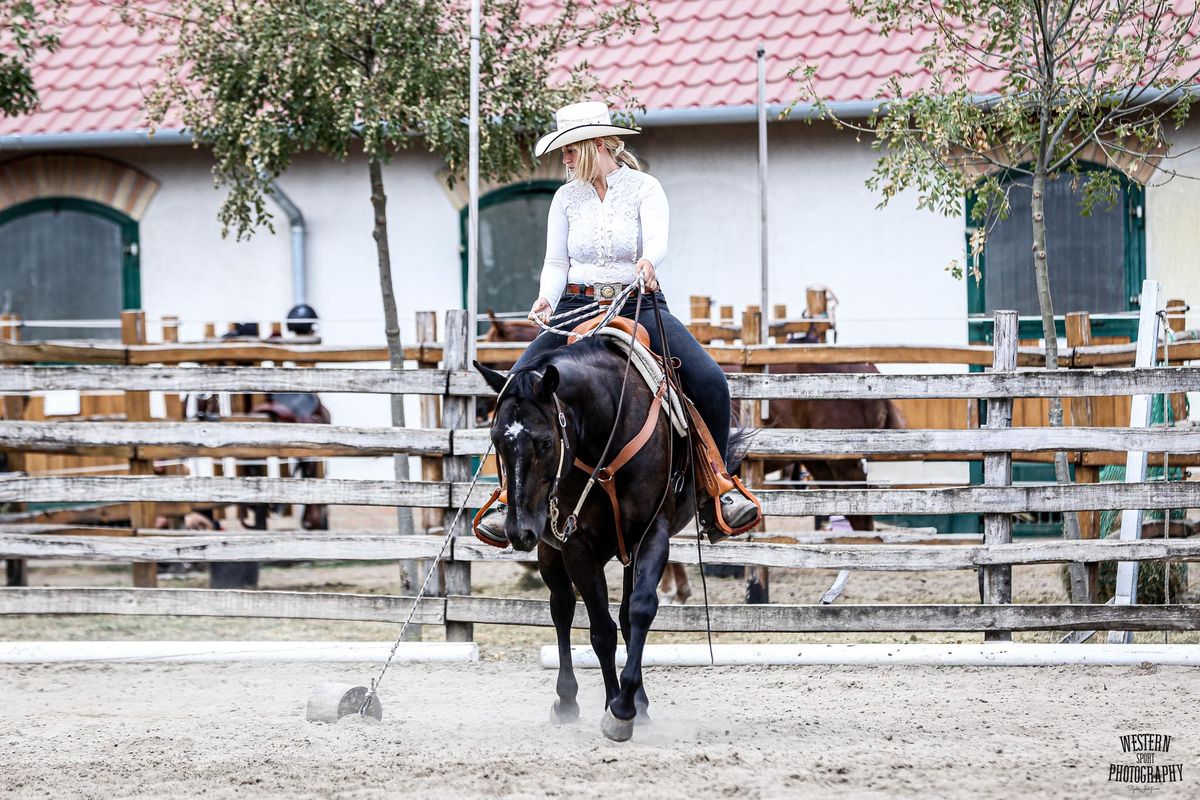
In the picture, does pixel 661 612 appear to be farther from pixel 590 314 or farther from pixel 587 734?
pixel 590 314

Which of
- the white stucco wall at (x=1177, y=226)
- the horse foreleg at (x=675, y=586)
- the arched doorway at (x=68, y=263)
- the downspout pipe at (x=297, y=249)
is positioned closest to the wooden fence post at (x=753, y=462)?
the horse foreleg at (x=675, y=586)

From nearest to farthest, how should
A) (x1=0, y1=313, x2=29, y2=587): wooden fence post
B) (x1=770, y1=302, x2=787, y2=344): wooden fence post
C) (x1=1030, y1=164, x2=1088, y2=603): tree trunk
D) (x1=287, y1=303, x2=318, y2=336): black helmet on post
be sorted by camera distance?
(x1=1030, y1=164, x2=1088, y2=603): tree trunk < (x1=0, y1=313, x2=29, y2=587): wooden fence post < (x1=770, y1=302, x2=787, y2=344): wooden fence post < (x1=287, y1=303, x2=318, y2=336): black helmet on post

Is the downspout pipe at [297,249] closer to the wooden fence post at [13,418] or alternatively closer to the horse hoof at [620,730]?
the wooden fence post at [13,418]

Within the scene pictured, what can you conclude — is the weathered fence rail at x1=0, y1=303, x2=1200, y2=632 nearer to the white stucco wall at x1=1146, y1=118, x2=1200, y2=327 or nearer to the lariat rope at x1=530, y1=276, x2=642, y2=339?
the lariat rope at x1=530, y1=276, x2=642, y2=339

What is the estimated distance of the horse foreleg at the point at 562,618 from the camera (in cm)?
546

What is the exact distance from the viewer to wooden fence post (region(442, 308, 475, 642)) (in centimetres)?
724

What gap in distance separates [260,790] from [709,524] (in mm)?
2091

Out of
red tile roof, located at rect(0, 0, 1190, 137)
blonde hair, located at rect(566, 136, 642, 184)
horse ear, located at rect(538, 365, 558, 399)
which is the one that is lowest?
horse ear, located at rect(538, 365, 558, 399)

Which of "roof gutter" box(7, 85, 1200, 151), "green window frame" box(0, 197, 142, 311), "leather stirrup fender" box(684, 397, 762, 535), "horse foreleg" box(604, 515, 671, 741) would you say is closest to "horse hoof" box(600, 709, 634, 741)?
"horse foreleg" box(604, 515, 671, 741)

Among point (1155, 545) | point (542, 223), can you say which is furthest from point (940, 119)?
point (542, 223)

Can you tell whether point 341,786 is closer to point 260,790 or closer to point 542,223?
point 260,790

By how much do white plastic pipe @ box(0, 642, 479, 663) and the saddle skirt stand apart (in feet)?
7.30

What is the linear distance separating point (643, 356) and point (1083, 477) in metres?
4.41

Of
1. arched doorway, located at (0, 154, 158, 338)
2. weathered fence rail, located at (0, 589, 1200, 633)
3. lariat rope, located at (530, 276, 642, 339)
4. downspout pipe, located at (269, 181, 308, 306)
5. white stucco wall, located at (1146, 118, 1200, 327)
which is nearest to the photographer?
lariat rope, located at (530, 276, 642, 339)
